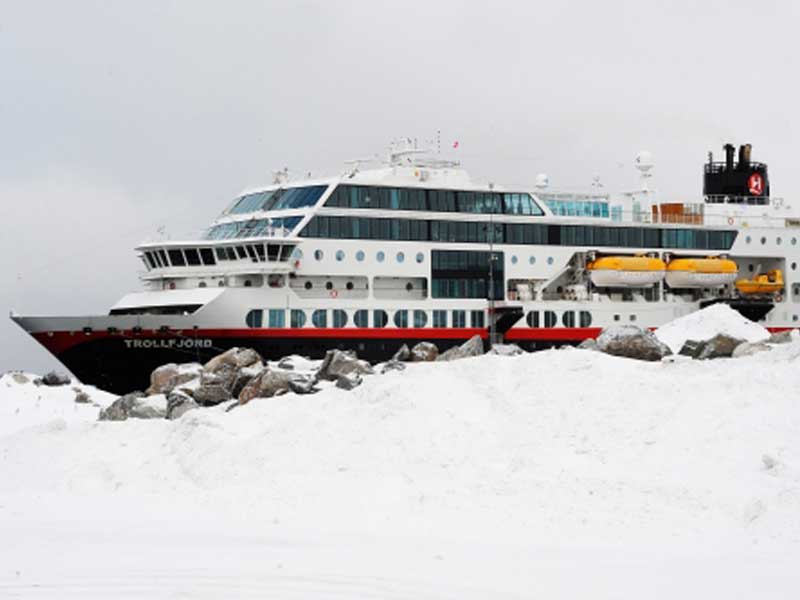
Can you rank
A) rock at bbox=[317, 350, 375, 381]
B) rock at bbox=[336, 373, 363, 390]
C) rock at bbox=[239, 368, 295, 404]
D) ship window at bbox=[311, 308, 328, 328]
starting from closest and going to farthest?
rock at bbox=[336, 373, 363, 390], rock at bbox=[239, 368, 295, 404], rock at bbox=[317, 350, 375, 381], ship window at bbox=[311, 308, 328, 328]

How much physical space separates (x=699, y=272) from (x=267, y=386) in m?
29.1

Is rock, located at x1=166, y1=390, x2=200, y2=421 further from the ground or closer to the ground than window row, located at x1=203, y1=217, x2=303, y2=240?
closer to the ground

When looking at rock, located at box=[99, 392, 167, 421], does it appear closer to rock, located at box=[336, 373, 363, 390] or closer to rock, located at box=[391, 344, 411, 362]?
rock, located at box=[336, 373, 363, 390]

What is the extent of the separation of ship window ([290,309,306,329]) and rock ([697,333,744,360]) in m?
16.0

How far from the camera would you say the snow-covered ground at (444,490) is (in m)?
10.4

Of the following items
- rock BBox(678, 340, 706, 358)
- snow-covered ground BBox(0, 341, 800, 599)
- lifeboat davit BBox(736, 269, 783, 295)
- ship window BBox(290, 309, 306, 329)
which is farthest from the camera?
lifeboat davit BBox(736, 269, 783, 295)

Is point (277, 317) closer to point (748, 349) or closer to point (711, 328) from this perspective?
point (711, 328)

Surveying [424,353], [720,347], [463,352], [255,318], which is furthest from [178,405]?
[255,318]

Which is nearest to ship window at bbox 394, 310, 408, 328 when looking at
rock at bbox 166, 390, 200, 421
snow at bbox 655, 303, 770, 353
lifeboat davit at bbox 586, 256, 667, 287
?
lifeboat davit at bbox 586, 256, 667, 287

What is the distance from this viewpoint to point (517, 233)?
1684 inches

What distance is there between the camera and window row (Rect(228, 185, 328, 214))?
39344 mm

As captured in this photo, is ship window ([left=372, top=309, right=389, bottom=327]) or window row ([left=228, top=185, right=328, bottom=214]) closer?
ship window ([left=372, top=309, right=389, bottom=327])

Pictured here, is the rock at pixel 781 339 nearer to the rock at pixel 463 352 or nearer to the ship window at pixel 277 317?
the rock at pixel 463 352

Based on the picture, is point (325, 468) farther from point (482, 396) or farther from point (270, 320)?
point (270, 320)
